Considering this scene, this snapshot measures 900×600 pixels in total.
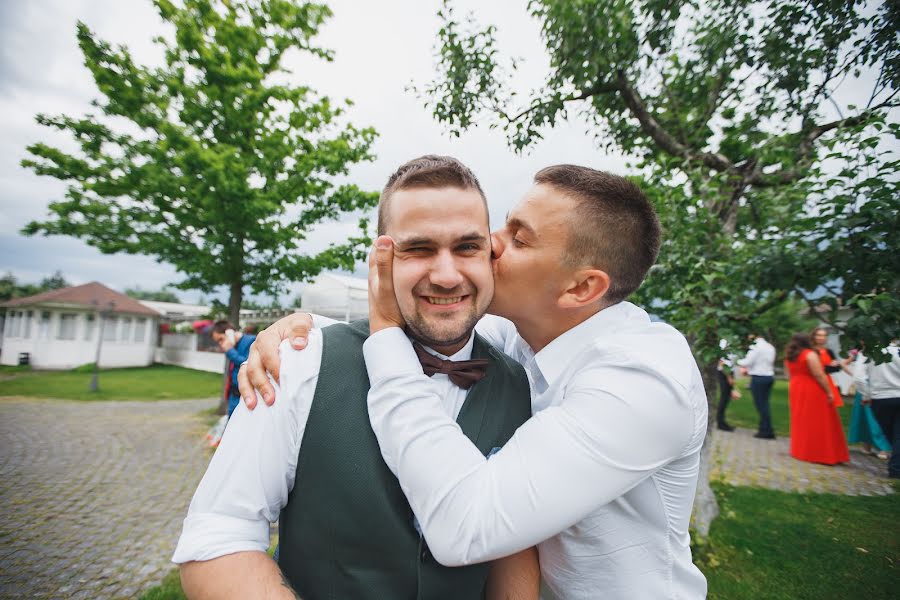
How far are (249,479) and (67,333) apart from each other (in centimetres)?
3187

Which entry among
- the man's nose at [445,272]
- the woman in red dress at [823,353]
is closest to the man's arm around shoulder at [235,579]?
the man's nose at [445,272]

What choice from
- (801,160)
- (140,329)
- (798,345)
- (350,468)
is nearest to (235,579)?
(350,468)

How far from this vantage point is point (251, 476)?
1402mm

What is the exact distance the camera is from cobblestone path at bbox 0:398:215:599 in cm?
440

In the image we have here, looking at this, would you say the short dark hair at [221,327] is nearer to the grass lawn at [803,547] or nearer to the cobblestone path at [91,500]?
the cobblestone path at [91,500]

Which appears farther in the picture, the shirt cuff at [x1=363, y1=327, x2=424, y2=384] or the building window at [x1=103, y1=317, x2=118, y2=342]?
the building window at [x1=103, y1=317, x2=118, y2=342]

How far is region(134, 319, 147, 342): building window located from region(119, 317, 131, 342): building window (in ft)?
1.32

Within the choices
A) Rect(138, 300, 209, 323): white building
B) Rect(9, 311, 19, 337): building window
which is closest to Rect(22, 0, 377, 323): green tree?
Rect(9, 311, 19, 337): building window

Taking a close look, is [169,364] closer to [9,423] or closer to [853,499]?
[9,423]

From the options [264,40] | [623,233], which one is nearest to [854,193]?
[623,233]

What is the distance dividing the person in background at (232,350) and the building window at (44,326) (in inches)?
931

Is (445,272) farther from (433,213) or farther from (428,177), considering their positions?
(428,177)

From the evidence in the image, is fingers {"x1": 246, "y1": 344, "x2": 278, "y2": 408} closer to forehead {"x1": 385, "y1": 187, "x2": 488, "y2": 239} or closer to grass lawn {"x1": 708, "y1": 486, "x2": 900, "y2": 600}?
forehead {"x1": 385, "y1": 187, "x2": 488, "y2": 239}

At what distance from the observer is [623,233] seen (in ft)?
6.67
